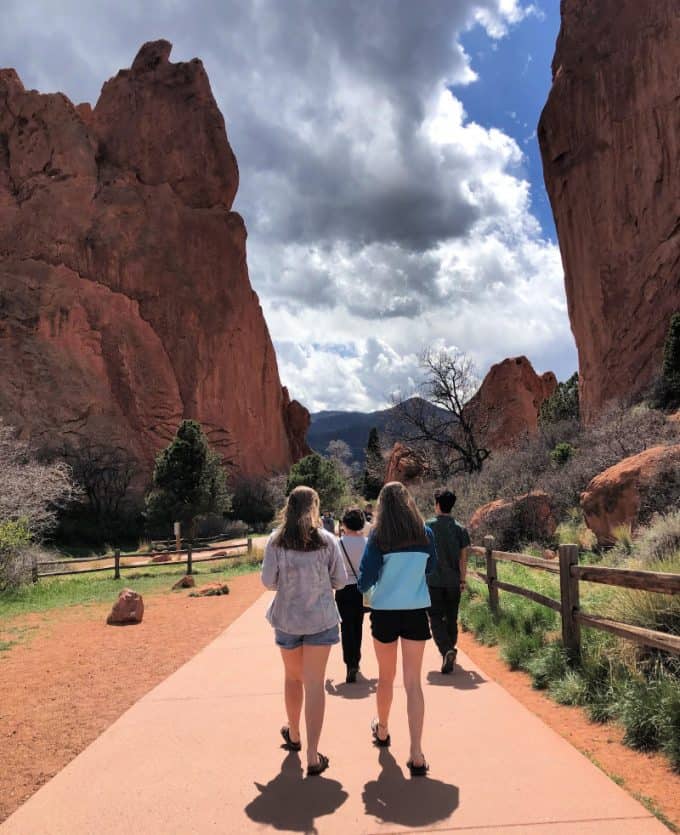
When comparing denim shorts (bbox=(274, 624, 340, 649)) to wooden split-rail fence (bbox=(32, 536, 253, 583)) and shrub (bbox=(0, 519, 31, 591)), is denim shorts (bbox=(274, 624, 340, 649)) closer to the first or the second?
shrub (bbox=(0, 519, 31, 591))

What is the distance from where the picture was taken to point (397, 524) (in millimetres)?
4047

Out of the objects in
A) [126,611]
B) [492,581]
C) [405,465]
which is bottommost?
[126,611]

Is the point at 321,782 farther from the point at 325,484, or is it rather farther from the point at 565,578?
the point at 325,484

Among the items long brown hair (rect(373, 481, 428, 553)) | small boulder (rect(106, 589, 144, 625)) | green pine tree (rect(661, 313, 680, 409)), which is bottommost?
small boulder (rect(106, 589, 144, 625))

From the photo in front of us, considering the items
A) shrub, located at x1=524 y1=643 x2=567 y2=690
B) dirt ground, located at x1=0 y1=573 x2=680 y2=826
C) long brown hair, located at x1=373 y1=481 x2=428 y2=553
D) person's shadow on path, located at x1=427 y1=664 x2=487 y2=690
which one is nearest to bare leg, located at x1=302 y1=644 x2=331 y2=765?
long brown hair, located at x1=373 y1=481 x2=428 y2=553

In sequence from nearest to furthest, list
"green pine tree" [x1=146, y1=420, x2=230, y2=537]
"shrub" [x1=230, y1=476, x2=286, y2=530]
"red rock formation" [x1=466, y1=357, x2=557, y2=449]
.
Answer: "green pine tree" [x1=146, y1=420, x2=230, y2=537] < "red rock formation" [x1=466, y1=357, x2=557, y2=449] < "shrub" [x1=230, y1=476, x2=286, y2=530]

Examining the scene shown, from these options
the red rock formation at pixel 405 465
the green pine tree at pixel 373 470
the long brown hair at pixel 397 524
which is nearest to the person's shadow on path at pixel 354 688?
the long brown hair at pixel 397 524

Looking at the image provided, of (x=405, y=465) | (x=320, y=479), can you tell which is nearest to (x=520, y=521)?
(x=405, y=465)

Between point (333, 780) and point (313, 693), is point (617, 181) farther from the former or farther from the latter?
point (333, 780)

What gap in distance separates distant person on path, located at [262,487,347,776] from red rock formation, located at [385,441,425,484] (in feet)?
85.7

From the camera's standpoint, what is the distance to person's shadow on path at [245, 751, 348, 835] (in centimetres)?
318

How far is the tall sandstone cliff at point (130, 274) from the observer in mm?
45281

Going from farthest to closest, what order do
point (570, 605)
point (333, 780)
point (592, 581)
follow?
point (570, 605), point (592, 581), point (333, 780)

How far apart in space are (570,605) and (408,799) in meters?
3.07
